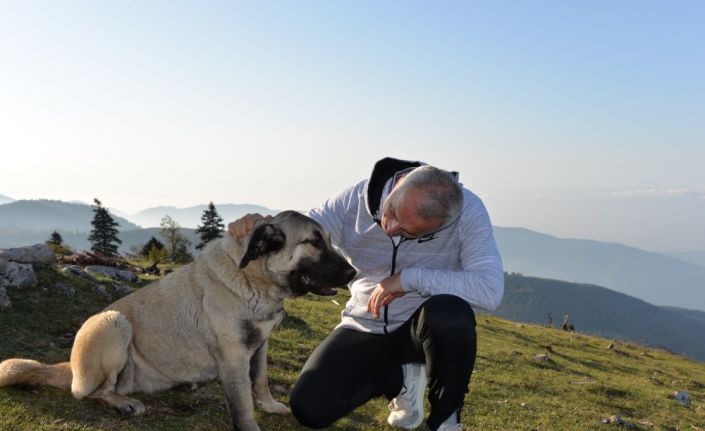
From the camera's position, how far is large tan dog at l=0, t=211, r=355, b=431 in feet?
17.9

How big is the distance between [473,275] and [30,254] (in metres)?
11.0

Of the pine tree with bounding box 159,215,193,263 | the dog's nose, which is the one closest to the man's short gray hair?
the dog's nose

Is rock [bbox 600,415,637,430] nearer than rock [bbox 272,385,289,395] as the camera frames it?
No

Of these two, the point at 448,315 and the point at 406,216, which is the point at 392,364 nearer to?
the point at 448,315

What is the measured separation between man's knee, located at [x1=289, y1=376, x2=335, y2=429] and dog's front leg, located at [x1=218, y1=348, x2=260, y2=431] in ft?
1.67

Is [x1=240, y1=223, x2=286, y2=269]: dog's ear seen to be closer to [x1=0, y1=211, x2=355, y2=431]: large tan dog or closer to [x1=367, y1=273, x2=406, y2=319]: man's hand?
[x1=0, y1=211, x2=355, y2=431]: large tan dog

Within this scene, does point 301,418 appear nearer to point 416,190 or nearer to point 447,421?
point 447,421

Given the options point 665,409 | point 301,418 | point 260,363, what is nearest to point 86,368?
point 260,363

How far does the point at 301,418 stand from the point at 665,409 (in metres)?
9.84

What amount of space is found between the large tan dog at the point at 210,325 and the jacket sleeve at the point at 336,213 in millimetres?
612

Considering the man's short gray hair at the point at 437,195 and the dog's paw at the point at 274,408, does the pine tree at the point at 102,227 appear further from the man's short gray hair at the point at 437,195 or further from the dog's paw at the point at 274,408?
the man's short gray hair at the point at 437,195

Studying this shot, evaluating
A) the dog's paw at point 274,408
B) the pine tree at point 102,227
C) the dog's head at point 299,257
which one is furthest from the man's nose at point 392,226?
the pine tree at point 102,227

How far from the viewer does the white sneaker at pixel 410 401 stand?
6.23 meters

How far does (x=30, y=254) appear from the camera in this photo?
1180cm
